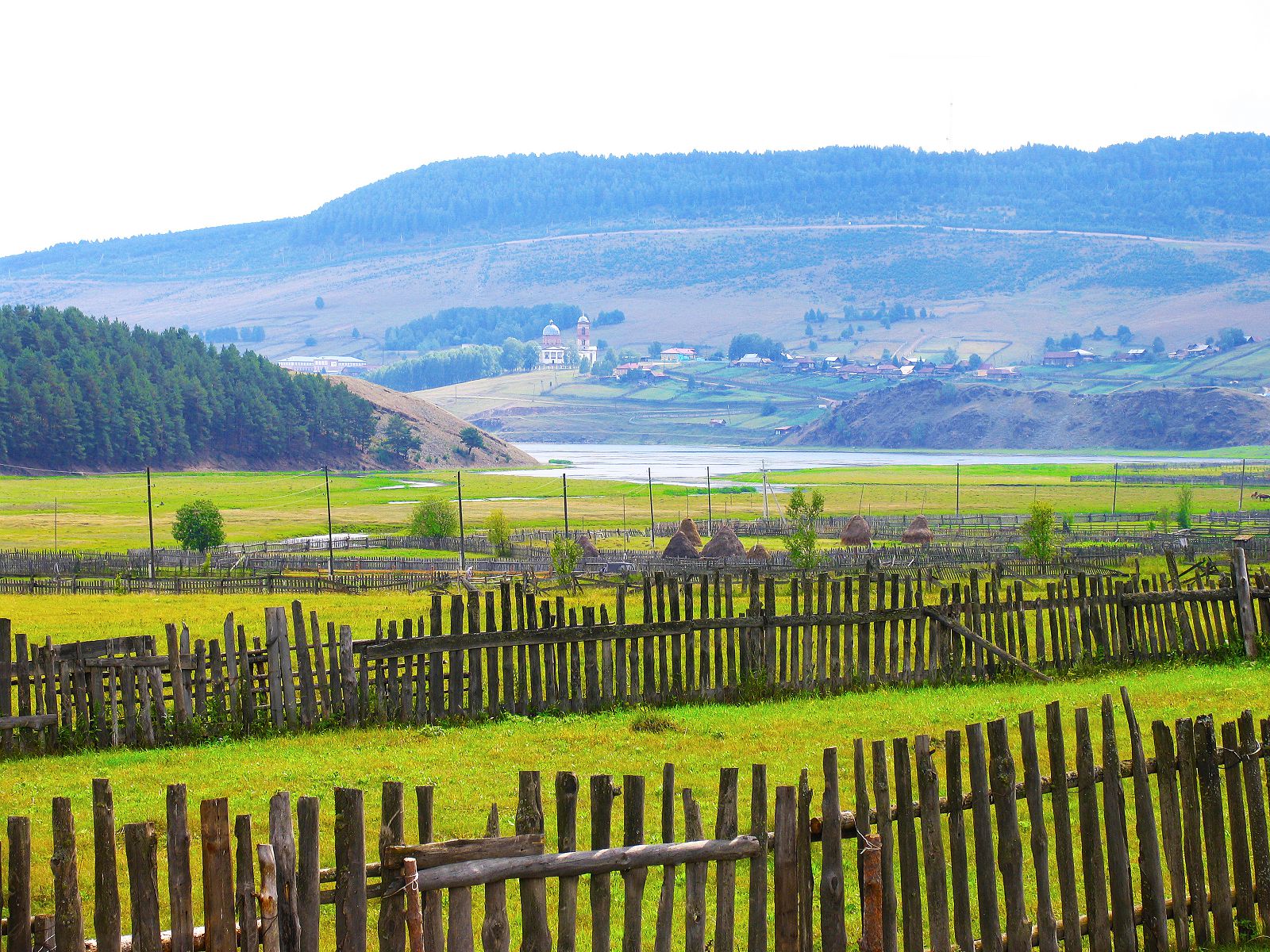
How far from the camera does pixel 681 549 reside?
58.0m

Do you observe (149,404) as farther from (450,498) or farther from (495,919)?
(495,919)

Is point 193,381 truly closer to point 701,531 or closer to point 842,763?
point 701,531

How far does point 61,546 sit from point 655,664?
6225 cm

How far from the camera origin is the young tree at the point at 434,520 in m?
72.6

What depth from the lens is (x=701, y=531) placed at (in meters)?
77.8

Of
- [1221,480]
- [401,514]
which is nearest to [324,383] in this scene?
[401,514]

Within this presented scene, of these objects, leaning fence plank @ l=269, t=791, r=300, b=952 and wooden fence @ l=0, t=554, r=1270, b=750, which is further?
wooden fence @ l=0, t=554, r=1270, b=750

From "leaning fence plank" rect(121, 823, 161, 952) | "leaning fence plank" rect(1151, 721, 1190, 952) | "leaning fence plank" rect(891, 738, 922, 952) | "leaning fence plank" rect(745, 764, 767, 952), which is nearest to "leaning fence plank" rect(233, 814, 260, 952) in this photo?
"leaning fence plank" rect(121, 823, 161, 952)

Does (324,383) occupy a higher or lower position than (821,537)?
higher

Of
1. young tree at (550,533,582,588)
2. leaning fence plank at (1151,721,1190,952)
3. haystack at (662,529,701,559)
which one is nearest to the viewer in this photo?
leaning fence plank at (1151,721,1190,952)

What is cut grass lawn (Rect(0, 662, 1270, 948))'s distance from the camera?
1147 cm

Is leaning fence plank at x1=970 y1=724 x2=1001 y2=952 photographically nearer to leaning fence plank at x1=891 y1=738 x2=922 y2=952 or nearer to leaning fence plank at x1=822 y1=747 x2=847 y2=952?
leaning fence plank at x1=891 y1=738 x2=922 y2=952

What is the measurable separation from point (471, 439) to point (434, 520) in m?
116

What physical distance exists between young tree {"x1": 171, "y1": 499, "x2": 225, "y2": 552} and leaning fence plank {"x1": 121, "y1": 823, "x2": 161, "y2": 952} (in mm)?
62969
